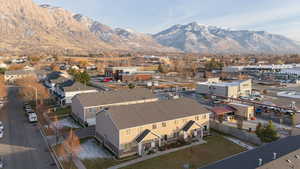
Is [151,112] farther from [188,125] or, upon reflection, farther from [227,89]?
[227,89]

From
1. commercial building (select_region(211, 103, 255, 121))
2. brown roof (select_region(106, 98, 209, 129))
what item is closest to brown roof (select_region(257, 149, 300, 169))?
brown roof (select_region(106, 98, 209, 129))

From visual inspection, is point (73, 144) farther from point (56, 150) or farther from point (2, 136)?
point (2, 136)

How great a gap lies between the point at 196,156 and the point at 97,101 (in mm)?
18258

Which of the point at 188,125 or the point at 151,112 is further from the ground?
the point at 151,112

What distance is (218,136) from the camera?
30781 mm

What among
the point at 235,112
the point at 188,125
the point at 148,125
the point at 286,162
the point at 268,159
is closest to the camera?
the point at 286,162

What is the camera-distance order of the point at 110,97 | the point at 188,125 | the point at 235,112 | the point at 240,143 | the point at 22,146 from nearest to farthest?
1. the point at 22,146
2. the point at 240,143
3. the point at 188,125
4. the point at 110,97
5. the point at 235,112

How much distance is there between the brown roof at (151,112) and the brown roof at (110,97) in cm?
850

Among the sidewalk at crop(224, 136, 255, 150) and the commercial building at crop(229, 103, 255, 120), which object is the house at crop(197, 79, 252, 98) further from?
the sidewalk at crop(224, 136, 255, 150)

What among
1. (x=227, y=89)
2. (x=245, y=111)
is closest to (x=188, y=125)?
(x=245, y=111)

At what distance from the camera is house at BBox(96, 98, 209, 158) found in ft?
80.9

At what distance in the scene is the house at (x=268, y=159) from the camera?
15523 mm

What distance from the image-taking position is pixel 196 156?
2466cm

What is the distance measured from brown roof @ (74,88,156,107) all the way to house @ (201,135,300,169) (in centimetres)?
2274
